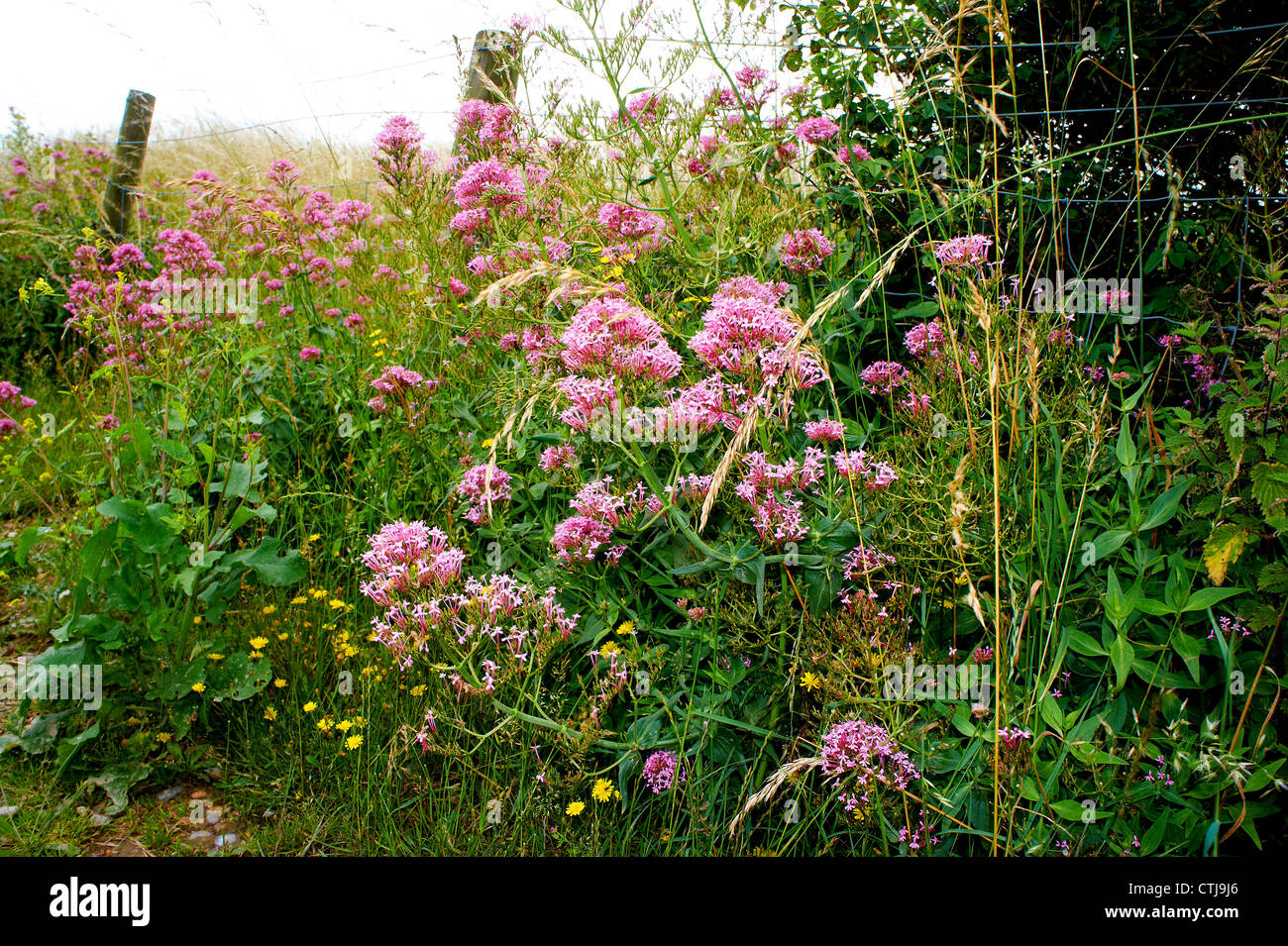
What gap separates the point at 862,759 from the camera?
5.86ft

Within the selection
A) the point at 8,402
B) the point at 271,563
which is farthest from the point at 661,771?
the point at 8,402

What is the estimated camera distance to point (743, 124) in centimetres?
328

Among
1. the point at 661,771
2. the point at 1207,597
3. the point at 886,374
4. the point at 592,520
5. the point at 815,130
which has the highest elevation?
the point at 815,130

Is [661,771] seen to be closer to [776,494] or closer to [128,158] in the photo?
[776,494]

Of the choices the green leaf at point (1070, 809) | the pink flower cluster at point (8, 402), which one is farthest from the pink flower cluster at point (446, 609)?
the pink flower cluster at point (8, 402)

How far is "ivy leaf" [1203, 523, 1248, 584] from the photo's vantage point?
1.88 meters

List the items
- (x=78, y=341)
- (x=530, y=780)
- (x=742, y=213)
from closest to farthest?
(x=530, y=780)
(x=742, y=213)
(x=78, y=341)

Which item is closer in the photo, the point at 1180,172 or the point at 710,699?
the point at 710,699

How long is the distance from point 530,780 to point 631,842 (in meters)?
0.35

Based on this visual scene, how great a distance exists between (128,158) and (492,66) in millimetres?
3711
